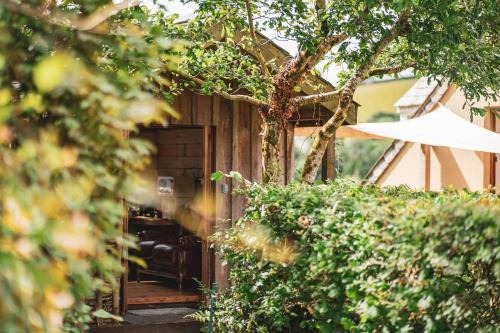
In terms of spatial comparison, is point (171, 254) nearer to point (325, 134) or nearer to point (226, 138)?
point (226, 138)

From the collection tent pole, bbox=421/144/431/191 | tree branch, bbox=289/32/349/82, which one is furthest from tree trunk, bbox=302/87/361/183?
tent pole, bbox=421/144/431/191

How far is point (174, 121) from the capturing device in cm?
982

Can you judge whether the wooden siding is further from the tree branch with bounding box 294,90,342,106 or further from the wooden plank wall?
the tree branch with bounding box 294,90,342,106

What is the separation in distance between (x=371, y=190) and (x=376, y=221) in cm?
166

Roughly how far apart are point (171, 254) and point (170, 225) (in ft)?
4.37

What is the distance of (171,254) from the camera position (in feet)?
39.3

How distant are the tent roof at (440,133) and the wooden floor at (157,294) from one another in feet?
10.3

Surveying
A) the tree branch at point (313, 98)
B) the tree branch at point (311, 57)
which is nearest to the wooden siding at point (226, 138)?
the tree branch at point (313, 98)

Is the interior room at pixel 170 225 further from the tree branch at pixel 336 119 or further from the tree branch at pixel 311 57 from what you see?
the tree branch at pixel 311 57

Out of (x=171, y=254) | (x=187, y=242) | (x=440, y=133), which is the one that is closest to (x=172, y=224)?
(x=171, y=254)

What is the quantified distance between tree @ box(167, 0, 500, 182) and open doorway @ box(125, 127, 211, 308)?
1636 millimetres

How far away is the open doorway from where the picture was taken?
34.9 feet

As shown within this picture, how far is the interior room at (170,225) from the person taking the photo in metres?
11.5

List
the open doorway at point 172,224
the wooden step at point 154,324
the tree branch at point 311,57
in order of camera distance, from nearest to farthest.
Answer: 1. the tree branch at point 311,57
2. the wooden step at point 154,324
3. the open doorway at point 172,224
